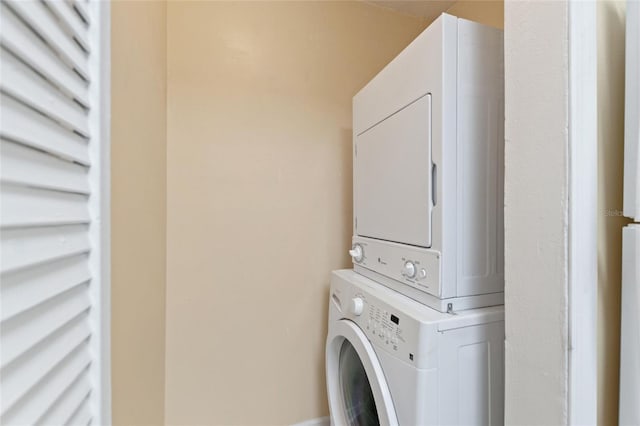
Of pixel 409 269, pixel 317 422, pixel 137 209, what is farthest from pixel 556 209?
pixel 317 422

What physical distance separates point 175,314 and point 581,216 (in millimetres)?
1642

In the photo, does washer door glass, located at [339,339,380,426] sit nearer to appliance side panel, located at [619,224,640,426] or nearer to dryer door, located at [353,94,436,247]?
dryer door, located at [353,94,436,247]

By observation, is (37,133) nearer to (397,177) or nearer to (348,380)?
(397,177)

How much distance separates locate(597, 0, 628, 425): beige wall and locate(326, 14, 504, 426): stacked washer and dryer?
0.26 metres

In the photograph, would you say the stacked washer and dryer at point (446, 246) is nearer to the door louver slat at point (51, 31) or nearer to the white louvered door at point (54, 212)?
the white louvered door at point (54, 212)

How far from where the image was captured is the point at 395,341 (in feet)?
3.08

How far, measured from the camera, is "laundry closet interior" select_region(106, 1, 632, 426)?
2.92 feet

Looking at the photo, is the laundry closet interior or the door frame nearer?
the door frame

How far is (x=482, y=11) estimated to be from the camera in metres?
1.66

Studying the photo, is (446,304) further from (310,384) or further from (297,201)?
(310,384)

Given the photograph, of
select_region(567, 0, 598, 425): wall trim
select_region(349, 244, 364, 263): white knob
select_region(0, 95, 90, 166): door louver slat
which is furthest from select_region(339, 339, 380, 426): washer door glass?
select_region(0, 95, 90, 166): door louver slat

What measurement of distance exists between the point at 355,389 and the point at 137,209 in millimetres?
1150

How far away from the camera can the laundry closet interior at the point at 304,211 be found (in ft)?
2.92

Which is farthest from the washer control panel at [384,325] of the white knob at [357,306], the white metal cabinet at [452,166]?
the white metal cabinet at [452,166]
